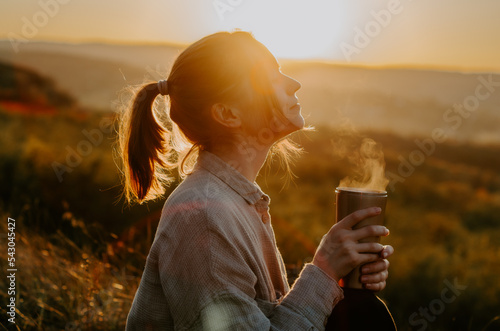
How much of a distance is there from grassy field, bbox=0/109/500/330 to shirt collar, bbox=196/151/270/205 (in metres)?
0.73

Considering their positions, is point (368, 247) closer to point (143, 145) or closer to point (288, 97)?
point (288, 97)

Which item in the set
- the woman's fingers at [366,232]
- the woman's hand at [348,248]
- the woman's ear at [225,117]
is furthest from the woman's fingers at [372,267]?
the woman's ear at [225,117]

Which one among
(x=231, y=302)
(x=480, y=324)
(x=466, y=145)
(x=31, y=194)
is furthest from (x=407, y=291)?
(x=466, y=145)

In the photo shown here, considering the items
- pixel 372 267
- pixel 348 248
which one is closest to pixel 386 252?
pixel 372 267

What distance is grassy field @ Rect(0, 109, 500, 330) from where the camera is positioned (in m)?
4.03

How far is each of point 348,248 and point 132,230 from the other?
12.3 feet

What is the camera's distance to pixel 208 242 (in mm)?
1689

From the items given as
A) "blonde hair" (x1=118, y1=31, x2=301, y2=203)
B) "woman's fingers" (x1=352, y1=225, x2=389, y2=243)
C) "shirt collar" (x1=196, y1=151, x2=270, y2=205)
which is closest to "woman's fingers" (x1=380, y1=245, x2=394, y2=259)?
"woman's fingers" (x1=352, y1=225, x2=389, y2=243)

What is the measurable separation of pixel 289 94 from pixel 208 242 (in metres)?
0.81

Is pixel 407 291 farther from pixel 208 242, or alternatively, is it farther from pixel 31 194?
pixel 208 242

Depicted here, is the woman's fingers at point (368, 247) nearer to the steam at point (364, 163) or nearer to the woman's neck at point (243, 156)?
the steam at point (364, 163)

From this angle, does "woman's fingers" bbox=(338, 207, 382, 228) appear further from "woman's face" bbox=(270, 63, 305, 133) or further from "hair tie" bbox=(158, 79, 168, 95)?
"hair tie" bbox=(158, 79, 168, 95)

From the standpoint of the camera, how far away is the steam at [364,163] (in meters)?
2.18

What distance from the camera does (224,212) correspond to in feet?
5.92
